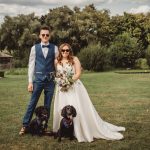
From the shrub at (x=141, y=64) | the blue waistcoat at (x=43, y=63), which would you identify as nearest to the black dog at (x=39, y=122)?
the blue waistcoat at (x=43, y=63)

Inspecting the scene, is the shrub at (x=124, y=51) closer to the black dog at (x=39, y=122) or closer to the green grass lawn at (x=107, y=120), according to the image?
the green grass lawn at (x=107, y=120)

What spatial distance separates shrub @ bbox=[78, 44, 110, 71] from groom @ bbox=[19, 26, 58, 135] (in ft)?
145

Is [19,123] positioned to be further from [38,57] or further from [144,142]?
[144,142]

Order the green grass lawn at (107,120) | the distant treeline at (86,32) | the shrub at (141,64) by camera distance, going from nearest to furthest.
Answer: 1. the green grass lawn at (107,120)
2. the shrub at (141,64)
3. the distant treeline at (86,32)

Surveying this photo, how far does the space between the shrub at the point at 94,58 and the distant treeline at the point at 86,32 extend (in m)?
6.76

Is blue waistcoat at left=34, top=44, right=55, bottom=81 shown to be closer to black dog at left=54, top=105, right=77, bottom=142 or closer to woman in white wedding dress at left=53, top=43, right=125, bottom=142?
woman in white wedding dress at left=53, top=43, right=125, bottom=142

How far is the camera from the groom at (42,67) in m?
10.6

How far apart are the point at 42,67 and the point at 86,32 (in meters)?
63.9

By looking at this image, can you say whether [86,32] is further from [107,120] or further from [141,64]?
[107,120]

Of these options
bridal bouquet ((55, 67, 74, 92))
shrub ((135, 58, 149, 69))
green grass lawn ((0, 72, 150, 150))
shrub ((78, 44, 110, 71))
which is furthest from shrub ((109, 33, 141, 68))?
bridal bouquet ((55, 67, 74, 92))

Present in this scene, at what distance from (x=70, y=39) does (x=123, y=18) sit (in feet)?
39.9

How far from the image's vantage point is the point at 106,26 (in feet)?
254

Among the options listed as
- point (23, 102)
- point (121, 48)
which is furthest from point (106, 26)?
point (23, 102)

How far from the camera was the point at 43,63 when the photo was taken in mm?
10617
